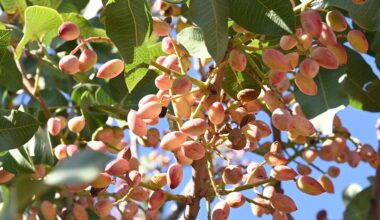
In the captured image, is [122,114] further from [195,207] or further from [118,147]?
[195,207]

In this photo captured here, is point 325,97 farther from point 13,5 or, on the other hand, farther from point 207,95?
point 13,5

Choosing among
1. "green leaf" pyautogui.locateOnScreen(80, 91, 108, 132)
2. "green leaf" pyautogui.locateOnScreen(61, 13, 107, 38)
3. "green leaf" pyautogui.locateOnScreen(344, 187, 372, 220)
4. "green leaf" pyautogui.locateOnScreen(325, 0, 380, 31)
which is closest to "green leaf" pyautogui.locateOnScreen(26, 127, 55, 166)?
"green leaf" pyautogui.locateOnScreen(80, 91, 108, 132)

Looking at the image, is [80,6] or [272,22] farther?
[80,6]

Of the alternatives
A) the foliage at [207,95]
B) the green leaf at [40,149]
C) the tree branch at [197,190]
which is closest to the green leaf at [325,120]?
the foliage at [207,95]

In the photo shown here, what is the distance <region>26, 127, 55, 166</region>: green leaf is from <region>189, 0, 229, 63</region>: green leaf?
0.44 meters

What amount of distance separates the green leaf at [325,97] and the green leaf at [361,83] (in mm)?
56

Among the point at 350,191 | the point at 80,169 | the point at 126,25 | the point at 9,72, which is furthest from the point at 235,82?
the point at 350,191

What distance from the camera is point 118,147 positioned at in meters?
1.51

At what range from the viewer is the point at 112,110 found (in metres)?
1.46

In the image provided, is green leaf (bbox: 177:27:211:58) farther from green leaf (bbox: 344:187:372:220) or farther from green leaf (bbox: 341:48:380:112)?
green leaf (bbox: 344:187:372:220)

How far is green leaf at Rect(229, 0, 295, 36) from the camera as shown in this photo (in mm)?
1094

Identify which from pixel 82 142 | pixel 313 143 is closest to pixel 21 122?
pixel 82 142

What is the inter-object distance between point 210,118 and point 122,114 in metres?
0.44

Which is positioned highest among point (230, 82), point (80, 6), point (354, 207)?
point (230, 82)
